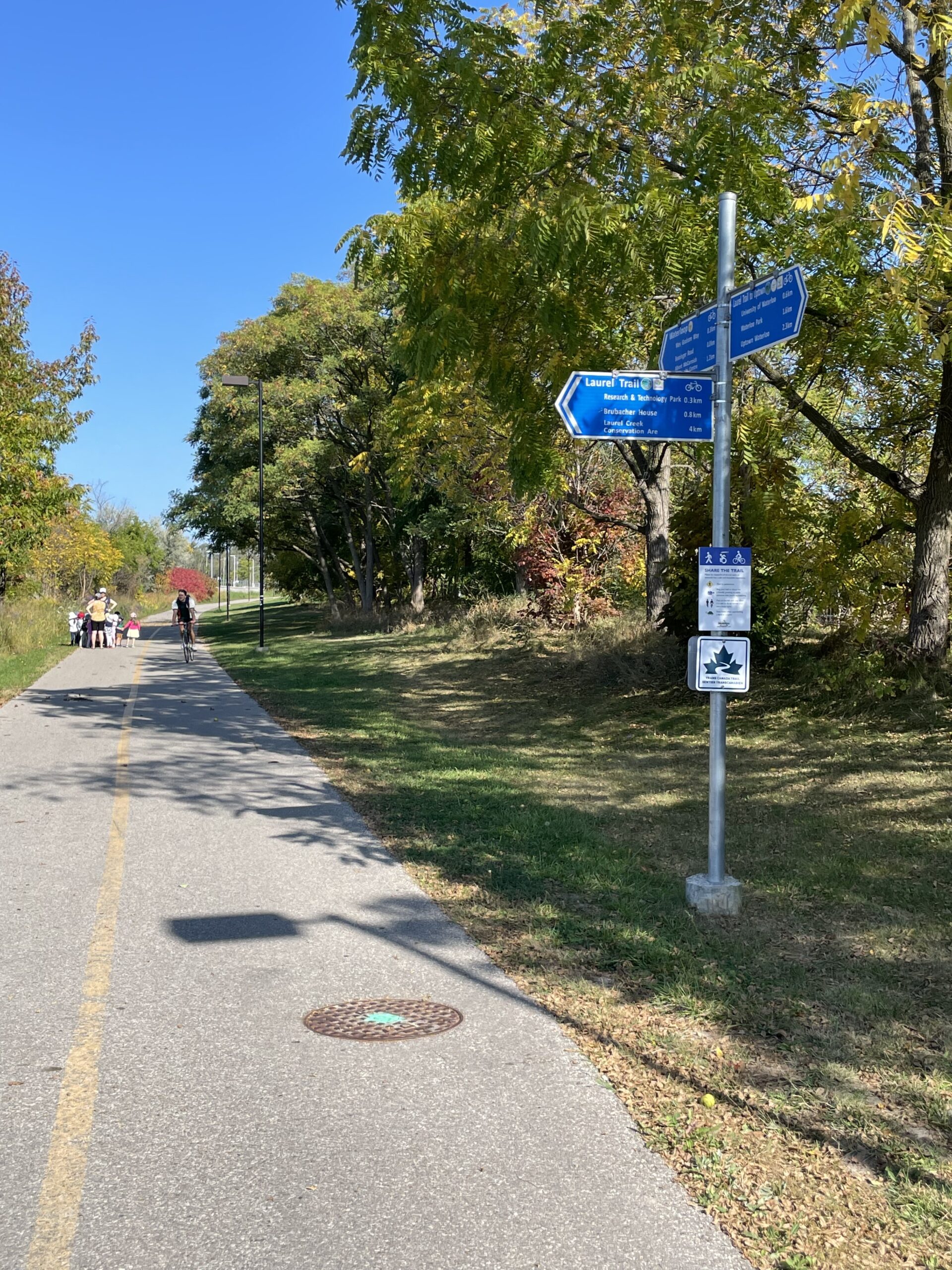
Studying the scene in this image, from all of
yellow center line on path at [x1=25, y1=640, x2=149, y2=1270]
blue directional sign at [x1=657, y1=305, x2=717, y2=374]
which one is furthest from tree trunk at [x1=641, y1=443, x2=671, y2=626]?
yellow center line on path at [x1=25, y1=640, x2=149, y2=1270]

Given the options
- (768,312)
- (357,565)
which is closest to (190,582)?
(357,565)

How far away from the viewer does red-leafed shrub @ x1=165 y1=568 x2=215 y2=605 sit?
130 m

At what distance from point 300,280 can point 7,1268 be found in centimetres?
3978

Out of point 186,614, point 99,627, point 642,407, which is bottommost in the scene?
point 99,627

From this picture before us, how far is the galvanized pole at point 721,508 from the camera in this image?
6.60m

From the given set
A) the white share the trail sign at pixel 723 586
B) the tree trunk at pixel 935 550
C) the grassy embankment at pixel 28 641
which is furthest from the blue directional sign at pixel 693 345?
the grassy embankment at pixel 28 641

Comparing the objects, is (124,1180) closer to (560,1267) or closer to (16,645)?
(560,1267)

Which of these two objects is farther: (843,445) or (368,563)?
(368,563)

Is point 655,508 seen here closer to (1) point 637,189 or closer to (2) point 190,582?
(1) point 637,189

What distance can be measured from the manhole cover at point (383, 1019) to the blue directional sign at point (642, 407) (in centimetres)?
331

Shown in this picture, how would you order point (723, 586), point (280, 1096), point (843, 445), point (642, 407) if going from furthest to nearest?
point (843, 445)
point (642, 407)
point (723, 586)
point (280, 1096)

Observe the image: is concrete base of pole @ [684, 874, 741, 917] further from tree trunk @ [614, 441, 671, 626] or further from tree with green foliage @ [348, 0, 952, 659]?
tree trunk @ [614, 441, 671, 626]

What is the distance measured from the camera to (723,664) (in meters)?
6.54

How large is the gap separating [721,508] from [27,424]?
23155 mm
